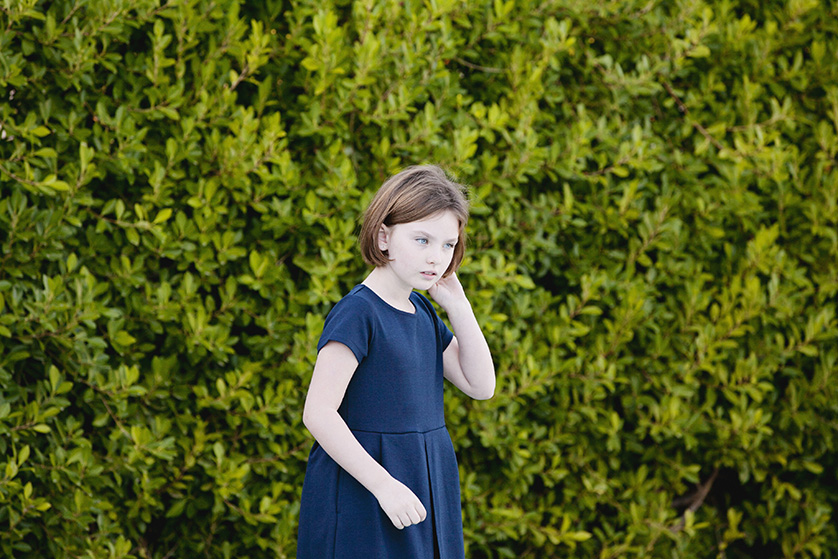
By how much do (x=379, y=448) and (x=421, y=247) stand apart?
49cm

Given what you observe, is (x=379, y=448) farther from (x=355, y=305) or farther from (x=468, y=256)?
(x=468, y=256)

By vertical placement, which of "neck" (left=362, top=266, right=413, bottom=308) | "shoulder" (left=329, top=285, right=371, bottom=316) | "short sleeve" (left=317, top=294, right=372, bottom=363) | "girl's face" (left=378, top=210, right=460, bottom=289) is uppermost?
"girl's face" (left=378, top=210, right=460, bottom=289)

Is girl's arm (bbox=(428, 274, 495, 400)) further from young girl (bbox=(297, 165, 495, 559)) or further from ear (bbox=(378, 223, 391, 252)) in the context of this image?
ear (bbox=(378, 223, 391, 252))

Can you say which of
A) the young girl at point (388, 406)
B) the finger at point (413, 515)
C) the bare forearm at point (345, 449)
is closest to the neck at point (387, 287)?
the young girl at point (388, 406)

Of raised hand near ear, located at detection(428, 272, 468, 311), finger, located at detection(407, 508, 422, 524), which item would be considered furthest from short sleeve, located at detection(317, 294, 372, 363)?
finger, located at detection(407, 508, 422, 524)

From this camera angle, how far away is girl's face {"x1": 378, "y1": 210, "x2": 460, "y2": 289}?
2.03 m

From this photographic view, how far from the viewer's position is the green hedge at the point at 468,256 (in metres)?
2.93

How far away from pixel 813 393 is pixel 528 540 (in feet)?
5.11

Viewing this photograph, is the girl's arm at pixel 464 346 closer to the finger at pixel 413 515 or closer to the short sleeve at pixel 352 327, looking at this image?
the short sleeve at pixel 352 327

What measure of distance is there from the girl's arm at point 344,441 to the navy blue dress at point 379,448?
5 centimetres

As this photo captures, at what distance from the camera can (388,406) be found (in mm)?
2037

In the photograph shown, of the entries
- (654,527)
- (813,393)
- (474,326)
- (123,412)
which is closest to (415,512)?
(474,326)

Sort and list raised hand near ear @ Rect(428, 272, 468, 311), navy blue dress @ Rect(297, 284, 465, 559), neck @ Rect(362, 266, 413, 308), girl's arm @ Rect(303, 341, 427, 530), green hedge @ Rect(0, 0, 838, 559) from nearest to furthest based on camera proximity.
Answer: girl's arm @ Rect(303, 341, 427, 530)
navy blue dress @ Rect(297, 284, 465, 559)
neck @ Rect(362, 266, 413, 308)
raised hand near ear @ Rect(428, 272, 468, 311)
green hedge @ Rect(0, 0, 838, 559)

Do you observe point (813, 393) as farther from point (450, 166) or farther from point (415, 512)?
point (415, 512)
